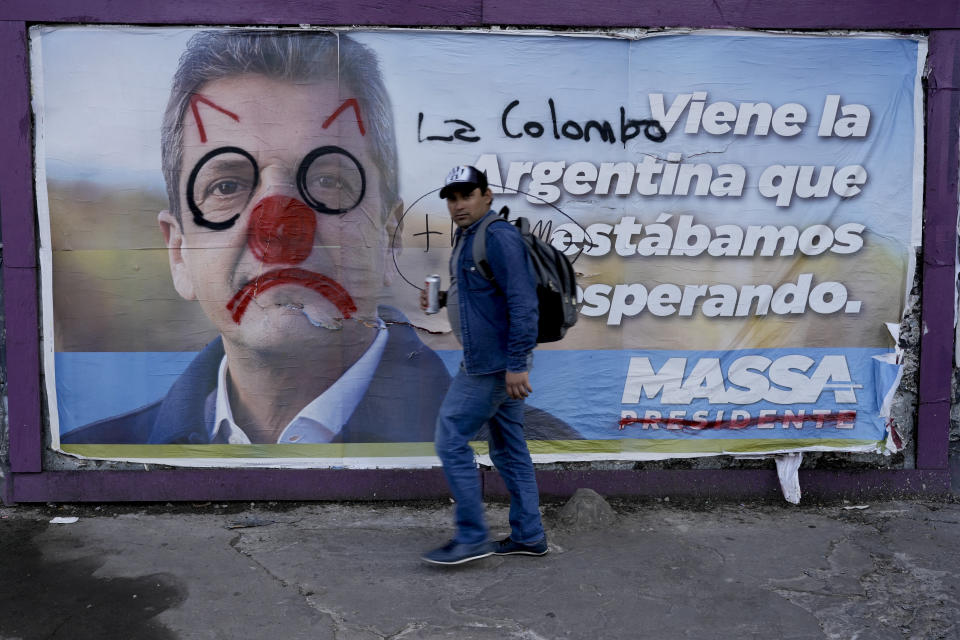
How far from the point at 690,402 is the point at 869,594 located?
1477 mm

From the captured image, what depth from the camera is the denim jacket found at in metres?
3.83

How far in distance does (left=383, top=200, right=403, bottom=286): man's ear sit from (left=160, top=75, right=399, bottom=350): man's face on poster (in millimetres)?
13

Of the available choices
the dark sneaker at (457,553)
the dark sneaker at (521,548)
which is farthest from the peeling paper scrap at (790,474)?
the dark sneaker at (457,553)

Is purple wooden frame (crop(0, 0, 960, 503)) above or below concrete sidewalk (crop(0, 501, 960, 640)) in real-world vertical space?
above

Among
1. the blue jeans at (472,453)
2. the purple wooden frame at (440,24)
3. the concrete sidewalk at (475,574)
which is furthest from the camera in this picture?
the purple wooden frame at (440,24)

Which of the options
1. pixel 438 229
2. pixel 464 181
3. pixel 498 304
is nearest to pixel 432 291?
pixel 498 304

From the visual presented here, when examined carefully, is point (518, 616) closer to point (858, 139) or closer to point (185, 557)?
point (185, 557)

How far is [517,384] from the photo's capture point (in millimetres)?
3877

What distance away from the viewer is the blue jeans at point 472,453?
13.2 ft

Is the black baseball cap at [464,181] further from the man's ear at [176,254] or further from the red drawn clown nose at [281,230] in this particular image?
the man's ear at [176,254]

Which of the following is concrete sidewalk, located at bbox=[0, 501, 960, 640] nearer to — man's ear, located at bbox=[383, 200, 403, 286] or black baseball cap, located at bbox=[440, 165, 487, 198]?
man's ear, located at bbox=[383, 200, 403, 286]

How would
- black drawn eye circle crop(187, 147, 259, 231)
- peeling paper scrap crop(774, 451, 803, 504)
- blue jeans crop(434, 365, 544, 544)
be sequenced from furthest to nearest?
peeling paper scrap crop(774, 451, 803, 504) < black drawn eye circle crop(187, 147, 259, 231) < blue jeans crop(434, 365, 544, 544)

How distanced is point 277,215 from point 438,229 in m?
0.90

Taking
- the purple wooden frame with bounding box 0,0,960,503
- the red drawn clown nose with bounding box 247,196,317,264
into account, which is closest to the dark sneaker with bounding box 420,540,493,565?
the purple wooden frame with bounding box 0,0,960,503
